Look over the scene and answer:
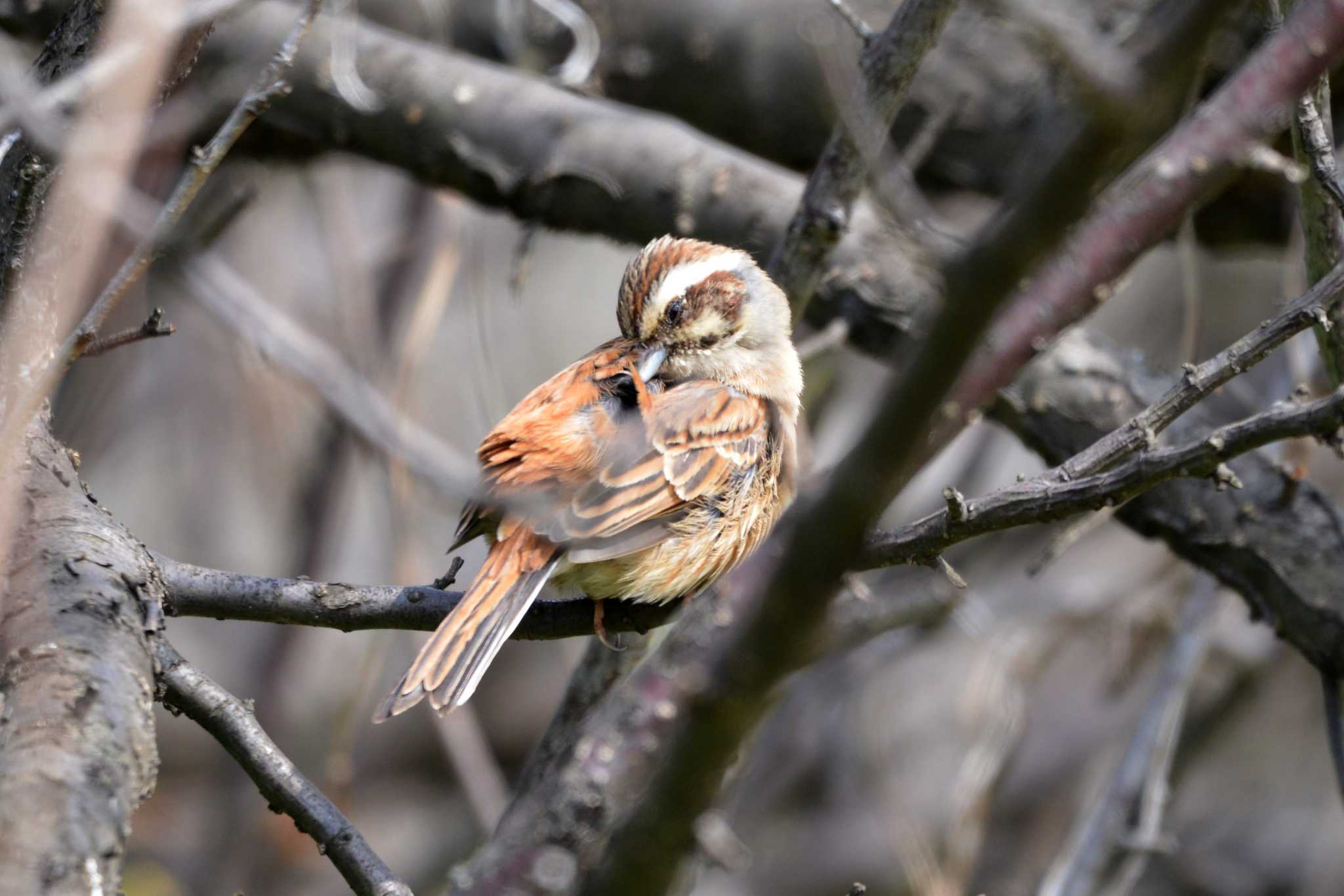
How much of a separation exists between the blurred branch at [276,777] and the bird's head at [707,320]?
1646 millimetres

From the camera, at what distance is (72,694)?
195cm

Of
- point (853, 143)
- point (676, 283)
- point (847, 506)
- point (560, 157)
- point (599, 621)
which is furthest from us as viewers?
point (560, 157)

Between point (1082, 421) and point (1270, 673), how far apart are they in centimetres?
380

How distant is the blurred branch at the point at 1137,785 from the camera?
432 centimetres

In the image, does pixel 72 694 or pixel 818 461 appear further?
pixel 818 461

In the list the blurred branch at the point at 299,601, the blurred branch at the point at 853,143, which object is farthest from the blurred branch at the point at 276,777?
the blurred branch at the point at 853,143

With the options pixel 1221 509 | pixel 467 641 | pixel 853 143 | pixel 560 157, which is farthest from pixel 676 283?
pixel 1221 509

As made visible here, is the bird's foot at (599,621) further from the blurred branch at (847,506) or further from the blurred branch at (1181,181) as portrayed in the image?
the blurred branch at (847,506)

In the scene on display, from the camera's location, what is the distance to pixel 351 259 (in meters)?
6.48

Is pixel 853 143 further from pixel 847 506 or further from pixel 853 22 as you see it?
pixel 847 506

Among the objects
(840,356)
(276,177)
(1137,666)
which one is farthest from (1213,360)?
(276,177)

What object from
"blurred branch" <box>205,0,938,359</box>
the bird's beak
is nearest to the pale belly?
the bird's beak

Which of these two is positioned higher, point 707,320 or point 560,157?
point 560,157

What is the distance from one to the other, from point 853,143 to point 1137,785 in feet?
8.19
